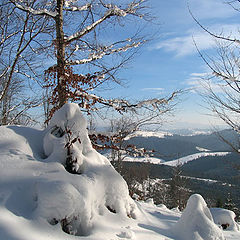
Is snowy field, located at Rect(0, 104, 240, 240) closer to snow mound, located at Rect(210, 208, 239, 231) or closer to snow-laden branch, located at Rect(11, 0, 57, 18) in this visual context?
snow-laden branch, located at Rect(11, 0, 57, 18)

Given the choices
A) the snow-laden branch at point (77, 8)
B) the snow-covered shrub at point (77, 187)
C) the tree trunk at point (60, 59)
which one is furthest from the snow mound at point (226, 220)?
the snow-laden branch at point (77, 8)

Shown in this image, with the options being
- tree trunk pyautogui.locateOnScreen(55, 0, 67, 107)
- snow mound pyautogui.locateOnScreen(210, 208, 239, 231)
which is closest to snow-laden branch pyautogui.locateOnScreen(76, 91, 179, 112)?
Result: tree trunk pyautogui.locateOnScreen(55, 0, 67, 107)

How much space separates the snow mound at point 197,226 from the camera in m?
3.18

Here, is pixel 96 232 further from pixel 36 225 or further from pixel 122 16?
pixel 122 16

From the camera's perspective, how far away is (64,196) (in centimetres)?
239

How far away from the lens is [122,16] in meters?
5.17

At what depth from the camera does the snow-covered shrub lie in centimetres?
238

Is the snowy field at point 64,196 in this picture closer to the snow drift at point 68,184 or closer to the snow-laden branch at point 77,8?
the snow drift at point 68,184

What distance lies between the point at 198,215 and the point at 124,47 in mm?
4292

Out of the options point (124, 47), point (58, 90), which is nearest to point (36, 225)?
point (58, 90)

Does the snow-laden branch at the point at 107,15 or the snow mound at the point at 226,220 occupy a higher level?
the snow-laden branch at the point at 107,15

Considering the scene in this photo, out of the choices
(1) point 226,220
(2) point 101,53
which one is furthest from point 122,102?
(1) point 226,220

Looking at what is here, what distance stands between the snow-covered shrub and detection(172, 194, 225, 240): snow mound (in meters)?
0.85

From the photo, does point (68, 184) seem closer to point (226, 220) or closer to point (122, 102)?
point (122, 102)
